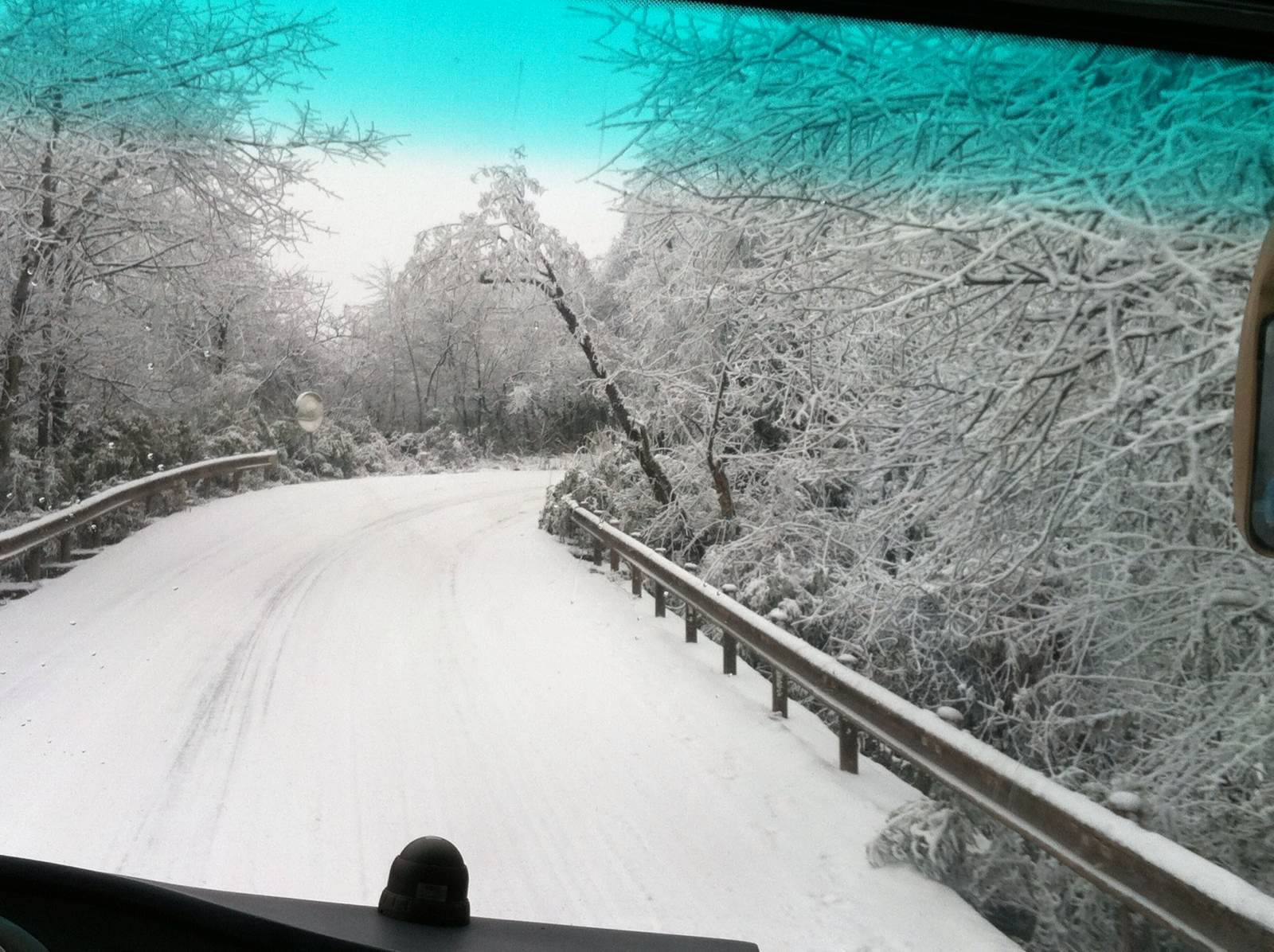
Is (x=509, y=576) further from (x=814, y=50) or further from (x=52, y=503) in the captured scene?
(x=814, y=50)

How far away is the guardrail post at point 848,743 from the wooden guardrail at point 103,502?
192cm

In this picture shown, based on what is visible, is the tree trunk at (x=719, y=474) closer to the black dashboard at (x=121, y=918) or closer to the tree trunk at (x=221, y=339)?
the tree trunk at (x=221, y=339)

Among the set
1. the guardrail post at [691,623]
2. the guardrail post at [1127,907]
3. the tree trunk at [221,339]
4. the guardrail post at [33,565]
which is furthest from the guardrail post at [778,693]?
the guardrail post at [33,565]

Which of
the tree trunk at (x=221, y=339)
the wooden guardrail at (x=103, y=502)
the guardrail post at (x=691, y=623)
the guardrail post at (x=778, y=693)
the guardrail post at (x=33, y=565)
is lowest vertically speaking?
the guardrail post at (x=778, y=693)

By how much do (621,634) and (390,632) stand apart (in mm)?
888

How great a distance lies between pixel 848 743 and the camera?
2.98 meters

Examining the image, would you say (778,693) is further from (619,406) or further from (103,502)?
(103,502)

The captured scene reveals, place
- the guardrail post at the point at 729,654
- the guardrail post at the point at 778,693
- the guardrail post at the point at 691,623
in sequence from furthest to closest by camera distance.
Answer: the guardrail post at the point at 691,623 → the guardrail post at the point at 729,654 → the guardrail post at the point at 778,693

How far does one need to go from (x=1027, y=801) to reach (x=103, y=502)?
259cm

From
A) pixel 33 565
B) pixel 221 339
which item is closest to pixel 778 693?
pixel 221 339

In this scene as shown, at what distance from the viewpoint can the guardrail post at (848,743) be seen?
2.94m

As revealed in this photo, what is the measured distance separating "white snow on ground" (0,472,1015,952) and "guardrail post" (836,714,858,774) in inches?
2.6

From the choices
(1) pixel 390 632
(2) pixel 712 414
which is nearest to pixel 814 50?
(2) pixel 712 414

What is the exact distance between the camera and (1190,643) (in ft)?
10.4
